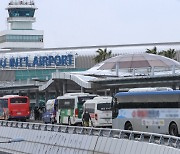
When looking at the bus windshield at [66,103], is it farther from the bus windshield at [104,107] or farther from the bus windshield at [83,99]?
the bus windshield at [104,107]

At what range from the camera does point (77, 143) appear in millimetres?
33188

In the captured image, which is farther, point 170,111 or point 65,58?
point 65,58

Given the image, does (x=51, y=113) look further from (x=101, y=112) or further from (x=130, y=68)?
(x=130, y=68)

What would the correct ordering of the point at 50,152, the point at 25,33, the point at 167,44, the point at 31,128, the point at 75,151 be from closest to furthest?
A: the point at 75,151 < the point at 50,152 < the point at 31,128 < the point at 167,44 < the point at 25,33

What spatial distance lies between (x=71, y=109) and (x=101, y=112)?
6.38m

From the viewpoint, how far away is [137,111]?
38.1 meters

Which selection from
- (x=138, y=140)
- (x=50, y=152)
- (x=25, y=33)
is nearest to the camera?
(x=138, y=140)

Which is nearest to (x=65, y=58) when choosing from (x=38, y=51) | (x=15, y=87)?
(x=38, y=51)

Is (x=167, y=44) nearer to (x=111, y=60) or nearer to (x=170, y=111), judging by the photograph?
(x=111, y=60)

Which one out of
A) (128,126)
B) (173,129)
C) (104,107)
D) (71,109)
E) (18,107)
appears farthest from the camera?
(18,107)

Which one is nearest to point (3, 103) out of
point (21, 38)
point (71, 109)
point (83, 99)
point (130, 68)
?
point (71, 109)

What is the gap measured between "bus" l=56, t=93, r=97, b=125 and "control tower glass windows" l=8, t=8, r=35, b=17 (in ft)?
382

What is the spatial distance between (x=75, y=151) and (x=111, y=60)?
56665mm

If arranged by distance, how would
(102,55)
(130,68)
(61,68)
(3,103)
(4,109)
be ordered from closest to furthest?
(4,109)
(3,103)
(130,68)
(102,55)
(61,68)
